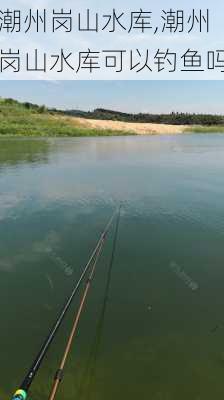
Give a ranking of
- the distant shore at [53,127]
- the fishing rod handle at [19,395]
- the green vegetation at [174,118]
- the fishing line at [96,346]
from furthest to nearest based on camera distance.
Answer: the green vegetation at [174,118], the distant shore at [53,127], the fishing line at [96,346], the fishing rod handle at [19,395]

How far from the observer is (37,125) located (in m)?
83.2

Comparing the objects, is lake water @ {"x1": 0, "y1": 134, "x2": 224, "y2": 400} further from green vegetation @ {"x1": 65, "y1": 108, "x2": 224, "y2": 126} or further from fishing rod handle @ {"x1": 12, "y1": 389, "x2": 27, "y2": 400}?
green vegetation @ {"x1": 65, "y1": 108, "x2": 224, "y2": 126}

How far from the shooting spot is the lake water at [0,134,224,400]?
6.21 m

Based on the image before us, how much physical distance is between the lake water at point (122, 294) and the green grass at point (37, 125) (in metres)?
59.7

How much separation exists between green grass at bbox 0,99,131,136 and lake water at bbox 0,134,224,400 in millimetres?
59689

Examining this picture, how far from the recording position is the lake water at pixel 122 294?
245 inches

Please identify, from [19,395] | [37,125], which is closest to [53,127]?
[37,125]

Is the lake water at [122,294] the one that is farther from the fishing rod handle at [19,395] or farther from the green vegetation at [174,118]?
the green vegetation at [174,118]

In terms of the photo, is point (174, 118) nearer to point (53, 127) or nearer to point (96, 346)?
point (53, 127)

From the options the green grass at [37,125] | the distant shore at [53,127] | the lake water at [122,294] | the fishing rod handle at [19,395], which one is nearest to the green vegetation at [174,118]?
the distant shore at [53,127]

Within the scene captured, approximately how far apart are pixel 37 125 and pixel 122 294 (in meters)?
79.3

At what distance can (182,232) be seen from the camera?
43.0 feet

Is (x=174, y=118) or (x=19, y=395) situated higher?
(x=174, y=118)

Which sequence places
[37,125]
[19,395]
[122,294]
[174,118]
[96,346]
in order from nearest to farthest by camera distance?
1. [19,395]
2. [96,346]
3. [122,294]
4. [37,125]
5. [174,118]
